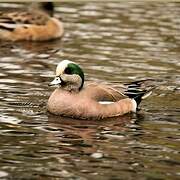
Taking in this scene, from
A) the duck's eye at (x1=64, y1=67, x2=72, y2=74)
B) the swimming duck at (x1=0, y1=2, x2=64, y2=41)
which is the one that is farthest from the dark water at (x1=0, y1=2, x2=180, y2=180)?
the duck's eye at (x1=64, y1=67, x2=72, y2=74)

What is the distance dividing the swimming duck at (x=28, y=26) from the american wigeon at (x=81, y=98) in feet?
22.9

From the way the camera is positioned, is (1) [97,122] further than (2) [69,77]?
No

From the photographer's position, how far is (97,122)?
12648mm

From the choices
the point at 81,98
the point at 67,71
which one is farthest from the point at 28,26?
the point at 81,98

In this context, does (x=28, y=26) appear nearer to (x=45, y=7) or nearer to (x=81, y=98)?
(x=45, y=7)

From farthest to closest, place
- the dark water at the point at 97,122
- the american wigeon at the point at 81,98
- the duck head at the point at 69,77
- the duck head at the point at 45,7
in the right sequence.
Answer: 1. the duck head at the point at 45,7
2. the duck head at the point at 69,77
3. the american wigeon at the point at 81,98
4. the dark water at the point at 97,122

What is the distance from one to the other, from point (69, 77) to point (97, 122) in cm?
84

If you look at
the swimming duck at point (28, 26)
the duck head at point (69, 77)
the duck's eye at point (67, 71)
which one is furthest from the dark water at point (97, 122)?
the duck's eye at point (67, 71)

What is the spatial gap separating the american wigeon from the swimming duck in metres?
6.99

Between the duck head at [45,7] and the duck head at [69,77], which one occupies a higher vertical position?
the duck head at [69,77]

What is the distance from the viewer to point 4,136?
37.6 feet

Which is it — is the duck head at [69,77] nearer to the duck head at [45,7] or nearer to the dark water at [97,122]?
the dark water at [97,122]

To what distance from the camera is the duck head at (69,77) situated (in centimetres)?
1291

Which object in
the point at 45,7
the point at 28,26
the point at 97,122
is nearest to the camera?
the point at 97,122
